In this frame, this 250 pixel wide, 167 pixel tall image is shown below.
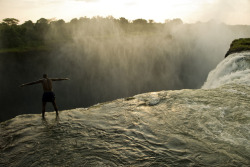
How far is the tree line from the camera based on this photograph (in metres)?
62.9

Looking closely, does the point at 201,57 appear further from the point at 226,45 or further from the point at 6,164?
the point at 6,164

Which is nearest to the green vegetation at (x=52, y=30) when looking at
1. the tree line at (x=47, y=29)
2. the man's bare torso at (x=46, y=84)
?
the tree line at (x=47, y=29)

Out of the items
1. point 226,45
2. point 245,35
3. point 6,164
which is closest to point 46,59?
point 6,164

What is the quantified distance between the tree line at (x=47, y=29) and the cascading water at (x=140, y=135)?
63.1 m

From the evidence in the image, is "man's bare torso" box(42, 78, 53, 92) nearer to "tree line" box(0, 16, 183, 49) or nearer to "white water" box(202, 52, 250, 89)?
"white water" box(202, 52, 250, 89)

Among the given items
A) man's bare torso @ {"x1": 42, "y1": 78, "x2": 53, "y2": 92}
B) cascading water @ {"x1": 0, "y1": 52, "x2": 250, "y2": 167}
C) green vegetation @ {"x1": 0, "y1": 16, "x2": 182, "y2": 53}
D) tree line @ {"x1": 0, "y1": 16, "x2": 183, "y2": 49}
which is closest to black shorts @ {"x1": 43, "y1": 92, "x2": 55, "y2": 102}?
man's bare torso @ {"x1": 42, "y1": 78, "x2": 53, "y2": 92}

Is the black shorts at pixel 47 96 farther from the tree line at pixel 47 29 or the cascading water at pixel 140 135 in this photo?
the tree line at pixel 47 29

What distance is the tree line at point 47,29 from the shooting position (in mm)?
62906

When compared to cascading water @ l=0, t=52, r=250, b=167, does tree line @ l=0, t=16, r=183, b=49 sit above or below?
above

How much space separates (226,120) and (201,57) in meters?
47.9

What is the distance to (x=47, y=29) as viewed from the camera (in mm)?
75000

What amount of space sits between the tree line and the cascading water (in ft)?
207

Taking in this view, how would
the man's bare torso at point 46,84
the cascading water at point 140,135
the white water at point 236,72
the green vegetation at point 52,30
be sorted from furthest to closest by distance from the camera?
the green vegetation at point 52,30, the white water at point 236,72, the man's bare torso at point 46,84, the cascading water at point 140,135

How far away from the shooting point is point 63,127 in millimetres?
9203
